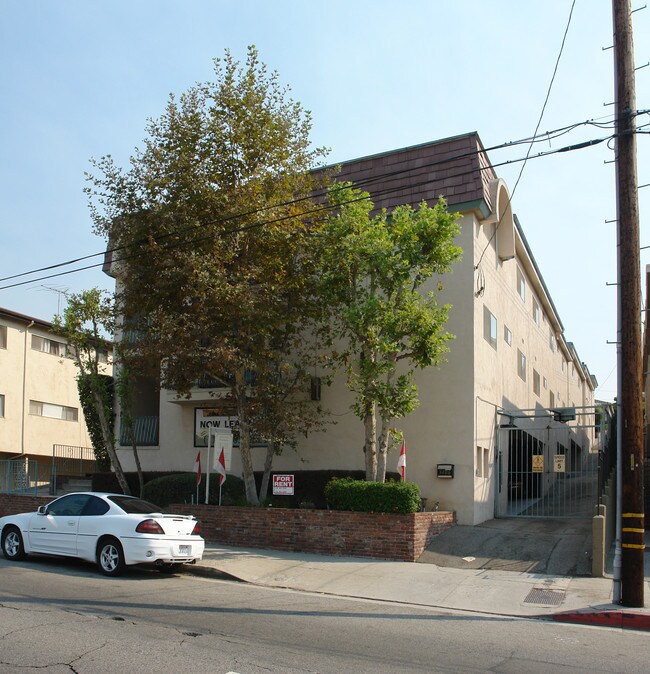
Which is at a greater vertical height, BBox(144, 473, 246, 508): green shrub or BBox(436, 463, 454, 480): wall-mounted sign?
BBox(436, 463, 454, 480): wall-mounted sign

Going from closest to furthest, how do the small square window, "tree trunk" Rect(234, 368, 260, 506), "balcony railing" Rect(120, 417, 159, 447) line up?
"tree trunk" Rect(234, 368, 260, 506) → "balcony railing" Rect(120, 417, 159, 447) → the small square window

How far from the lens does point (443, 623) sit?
9844 millimetres

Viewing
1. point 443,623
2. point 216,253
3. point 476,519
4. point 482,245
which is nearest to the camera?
point 443,623

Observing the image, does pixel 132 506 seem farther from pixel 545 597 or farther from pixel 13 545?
pixel 545 597

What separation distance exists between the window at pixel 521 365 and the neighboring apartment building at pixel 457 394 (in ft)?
4.71

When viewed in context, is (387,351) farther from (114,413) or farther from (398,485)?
(114,413)

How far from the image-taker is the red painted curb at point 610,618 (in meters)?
10.1

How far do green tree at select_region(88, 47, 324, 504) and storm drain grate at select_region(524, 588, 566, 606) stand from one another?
718 cm

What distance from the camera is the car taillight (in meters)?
12.4

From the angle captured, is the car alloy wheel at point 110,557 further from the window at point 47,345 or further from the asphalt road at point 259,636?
the window at point 47,345

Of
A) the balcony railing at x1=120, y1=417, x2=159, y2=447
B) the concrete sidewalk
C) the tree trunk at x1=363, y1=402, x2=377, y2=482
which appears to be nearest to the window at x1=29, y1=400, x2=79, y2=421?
the balcony railing at x1=120, y1=417, x2=159, y2=447

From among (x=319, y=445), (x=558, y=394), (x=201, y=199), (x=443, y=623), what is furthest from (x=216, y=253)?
(x=558, y=394)

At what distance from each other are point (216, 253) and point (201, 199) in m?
1.39

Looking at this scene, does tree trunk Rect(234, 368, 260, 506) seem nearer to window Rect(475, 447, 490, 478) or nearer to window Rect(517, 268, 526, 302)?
window Rect(475, 447, 490, 478)
